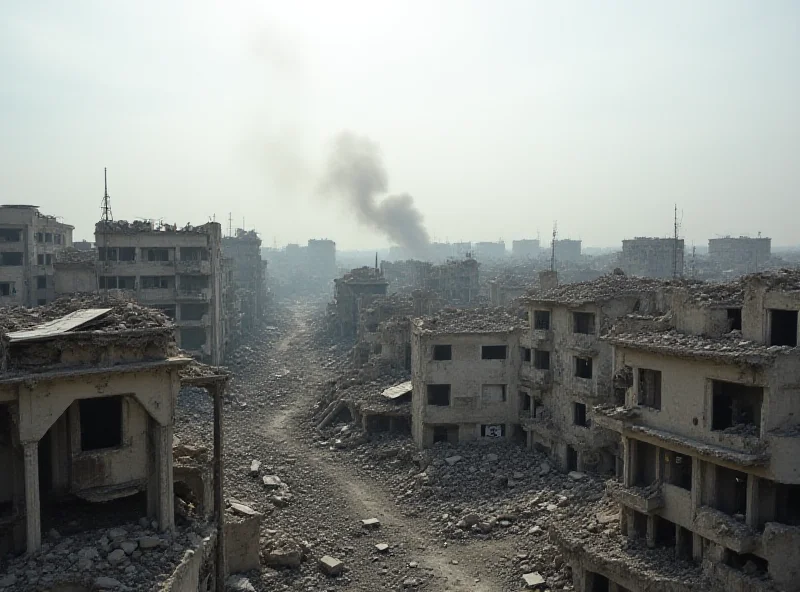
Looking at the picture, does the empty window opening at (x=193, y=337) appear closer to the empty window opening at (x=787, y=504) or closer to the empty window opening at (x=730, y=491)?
the empty window opening at (x=730, y=491)

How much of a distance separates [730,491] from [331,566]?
11758 mm

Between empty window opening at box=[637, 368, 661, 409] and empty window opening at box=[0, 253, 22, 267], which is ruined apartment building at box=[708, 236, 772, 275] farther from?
empty window opening at box=[0, 253, 22, 267]

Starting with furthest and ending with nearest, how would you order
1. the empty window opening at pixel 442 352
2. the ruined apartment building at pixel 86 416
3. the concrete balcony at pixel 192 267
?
the concrete balcony at pixel 192 267
the empty window opening at pixel 442 352
the ruined apartment building at pixel 86 416

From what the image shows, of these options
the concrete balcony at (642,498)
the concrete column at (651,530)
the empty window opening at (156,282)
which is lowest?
the concrete column at (651,530)

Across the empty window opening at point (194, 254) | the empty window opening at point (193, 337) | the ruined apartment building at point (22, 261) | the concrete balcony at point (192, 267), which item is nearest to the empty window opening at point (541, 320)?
the concrete balcony at point (192, 267)

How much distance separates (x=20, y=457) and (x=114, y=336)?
374 centimetres

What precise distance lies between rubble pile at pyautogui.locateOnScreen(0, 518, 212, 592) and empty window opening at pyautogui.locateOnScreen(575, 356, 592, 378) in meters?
16.8

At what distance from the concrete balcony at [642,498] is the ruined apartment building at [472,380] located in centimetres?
1179

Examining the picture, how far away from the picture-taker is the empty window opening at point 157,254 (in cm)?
4600

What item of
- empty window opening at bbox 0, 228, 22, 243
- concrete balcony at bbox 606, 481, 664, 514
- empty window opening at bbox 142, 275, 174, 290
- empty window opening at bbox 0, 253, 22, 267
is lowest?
concrete balcony at bbox 606, 481, 664, 514

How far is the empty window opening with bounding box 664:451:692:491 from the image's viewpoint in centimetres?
1877

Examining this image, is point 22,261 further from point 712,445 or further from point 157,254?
point 712,445

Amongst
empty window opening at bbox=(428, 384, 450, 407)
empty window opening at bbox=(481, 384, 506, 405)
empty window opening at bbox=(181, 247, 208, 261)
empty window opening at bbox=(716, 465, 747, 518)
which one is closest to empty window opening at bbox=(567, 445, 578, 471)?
empty window opening at bbox=(481, 384, 506, 405)

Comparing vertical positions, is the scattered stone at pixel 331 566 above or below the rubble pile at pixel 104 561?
below
